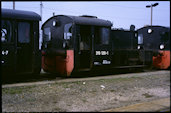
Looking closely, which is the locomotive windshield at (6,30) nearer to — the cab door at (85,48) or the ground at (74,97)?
the ground at (74,97)

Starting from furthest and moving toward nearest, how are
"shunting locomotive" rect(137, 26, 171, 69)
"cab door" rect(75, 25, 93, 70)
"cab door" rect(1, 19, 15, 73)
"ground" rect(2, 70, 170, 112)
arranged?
"shunting locomotive" rect(137, 26, 171, 69) → "cab door" rect(75, 25, 93, 70) → "cab door" rect(1, 19, 15, 73) → "ground" rect(2, 70, 170, 112)

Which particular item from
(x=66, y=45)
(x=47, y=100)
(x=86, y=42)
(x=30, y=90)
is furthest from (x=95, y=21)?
(x=47, y=100)

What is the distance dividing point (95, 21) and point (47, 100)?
5.89 m

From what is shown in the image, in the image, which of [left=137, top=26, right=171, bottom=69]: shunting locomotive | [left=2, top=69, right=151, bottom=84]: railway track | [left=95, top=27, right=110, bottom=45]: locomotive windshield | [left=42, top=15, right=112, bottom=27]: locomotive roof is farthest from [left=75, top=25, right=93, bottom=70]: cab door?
[left=137, top=26, right=171, bottom=69]: shunting locomotive

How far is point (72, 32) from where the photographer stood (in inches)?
364

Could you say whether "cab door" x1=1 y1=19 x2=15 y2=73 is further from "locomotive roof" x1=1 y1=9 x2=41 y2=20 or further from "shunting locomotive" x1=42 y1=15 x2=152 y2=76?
"shunting locomotive" x1=42 y1=15 x2=152 y2=76

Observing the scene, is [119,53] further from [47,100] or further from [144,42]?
[47,100]

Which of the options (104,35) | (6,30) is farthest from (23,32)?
(104,35)

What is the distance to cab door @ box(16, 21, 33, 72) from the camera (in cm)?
782

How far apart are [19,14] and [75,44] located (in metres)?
2.77

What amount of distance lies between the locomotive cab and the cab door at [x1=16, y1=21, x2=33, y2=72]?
1766 mm

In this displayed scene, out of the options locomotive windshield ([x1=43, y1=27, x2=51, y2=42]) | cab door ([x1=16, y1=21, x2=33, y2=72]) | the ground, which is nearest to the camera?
the ground

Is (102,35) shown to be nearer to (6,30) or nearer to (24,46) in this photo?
(24,46)

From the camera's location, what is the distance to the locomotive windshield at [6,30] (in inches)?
294
